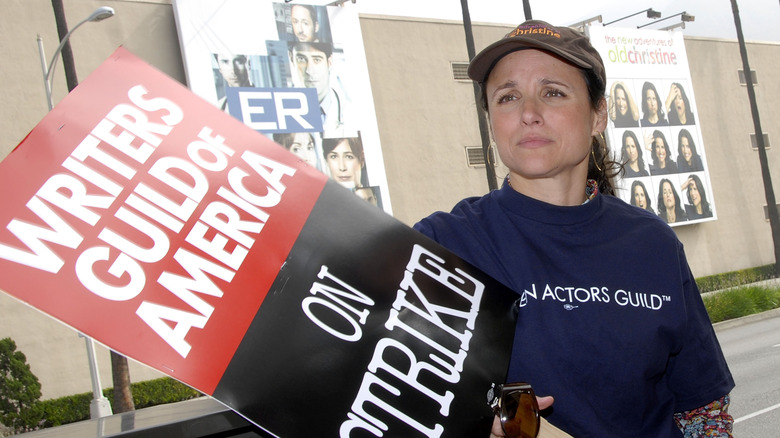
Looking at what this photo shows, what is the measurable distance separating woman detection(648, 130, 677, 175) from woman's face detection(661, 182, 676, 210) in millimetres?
467

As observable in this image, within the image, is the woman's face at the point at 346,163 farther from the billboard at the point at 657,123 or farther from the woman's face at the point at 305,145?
the billboard at the point at 657,123

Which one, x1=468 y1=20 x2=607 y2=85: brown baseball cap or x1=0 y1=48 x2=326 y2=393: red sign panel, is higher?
x1=468 y1=20 x2=607 y2=85: brown baseball cap

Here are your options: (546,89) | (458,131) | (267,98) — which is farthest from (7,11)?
(546,89)

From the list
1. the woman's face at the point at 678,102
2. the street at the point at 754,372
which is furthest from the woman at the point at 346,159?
the woman's face at the point at 678,102

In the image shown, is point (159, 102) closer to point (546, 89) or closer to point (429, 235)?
point (429, 235)

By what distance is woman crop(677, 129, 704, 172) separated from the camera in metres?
29.9

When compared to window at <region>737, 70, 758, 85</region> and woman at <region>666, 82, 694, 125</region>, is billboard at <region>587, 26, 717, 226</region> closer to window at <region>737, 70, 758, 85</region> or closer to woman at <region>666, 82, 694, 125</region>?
woman at <region>666, 82, 694, 125</region>

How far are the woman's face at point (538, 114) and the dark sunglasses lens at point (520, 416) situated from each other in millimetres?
552

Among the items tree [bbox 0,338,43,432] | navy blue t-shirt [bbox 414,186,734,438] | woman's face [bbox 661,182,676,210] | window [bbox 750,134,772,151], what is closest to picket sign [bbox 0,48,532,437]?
navy blue t-shirt [bbox 414,186,734,438]

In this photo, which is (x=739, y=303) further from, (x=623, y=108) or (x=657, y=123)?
(x=657, y=123)

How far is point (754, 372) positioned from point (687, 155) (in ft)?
70.7

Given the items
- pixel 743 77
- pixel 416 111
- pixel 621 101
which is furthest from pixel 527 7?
pixel 743 77

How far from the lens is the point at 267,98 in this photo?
65.9 feet

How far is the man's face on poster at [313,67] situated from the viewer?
21.0 meters
